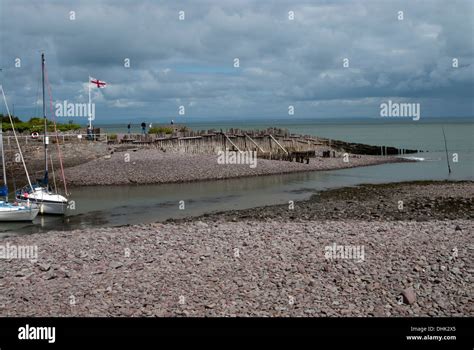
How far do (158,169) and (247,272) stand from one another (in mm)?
29286

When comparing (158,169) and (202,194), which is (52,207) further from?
(158,169)

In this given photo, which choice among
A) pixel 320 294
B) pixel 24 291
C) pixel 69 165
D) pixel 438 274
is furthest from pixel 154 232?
pixel 69 165

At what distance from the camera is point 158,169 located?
40.6 metres

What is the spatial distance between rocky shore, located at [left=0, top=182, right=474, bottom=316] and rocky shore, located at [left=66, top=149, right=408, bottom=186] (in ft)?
67.6

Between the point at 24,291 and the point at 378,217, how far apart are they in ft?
50.7

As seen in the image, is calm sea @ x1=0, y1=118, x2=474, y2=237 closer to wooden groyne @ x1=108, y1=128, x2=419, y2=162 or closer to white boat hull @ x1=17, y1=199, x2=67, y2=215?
white boat hull @ x1=17, y1=199, x2=67, y2=215

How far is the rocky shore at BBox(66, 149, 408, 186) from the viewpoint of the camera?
38.7m

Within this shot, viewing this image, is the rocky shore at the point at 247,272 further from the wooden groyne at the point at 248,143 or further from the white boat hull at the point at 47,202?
the wooden groyne at the point at 248,143

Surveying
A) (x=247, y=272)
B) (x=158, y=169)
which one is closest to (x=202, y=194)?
(x=158, y=169)

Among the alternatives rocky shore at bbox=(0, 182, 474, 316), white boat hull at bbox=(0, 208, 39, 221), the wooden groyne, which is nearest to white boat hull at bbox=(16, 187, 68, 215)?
white boat hull at bbox=(0, 208, 39, 221)

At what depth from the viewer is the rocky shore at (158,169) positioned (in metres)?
38.7

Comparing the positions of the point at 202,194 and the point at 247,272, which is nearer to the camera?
the point at 247,272
